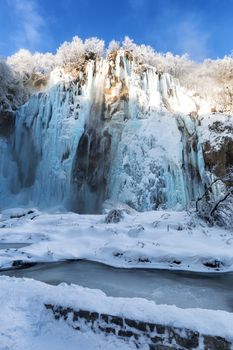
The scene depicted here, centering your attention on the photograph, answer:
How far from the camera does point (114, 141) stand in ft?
91.7

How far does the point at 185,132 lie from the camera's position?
88.6 feet

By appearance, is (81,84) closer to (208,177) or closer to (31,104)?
(31,104)

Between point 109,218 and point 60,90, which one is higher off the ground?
point 60,90

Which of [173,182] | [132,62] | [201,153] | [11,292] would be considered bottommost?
[11,292]

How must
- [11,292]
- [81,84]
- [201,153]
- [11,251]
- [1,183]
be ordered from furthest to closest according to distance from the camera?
[81,84]
[1,183]
[201,153]
[11,251]
[11,292]

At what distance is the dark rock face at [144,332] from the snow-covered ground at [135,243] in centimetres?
522

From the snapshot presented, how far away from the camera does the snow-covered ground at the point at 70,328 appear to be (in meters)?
3.72

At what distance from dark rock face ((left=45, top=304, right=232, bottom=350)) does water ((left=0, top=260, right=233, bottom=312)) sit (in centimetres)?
207

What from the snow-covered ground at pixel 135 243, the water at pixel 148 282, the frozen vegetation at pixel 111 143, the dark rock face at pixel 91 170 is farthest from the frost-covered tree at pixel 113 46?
the water at pixel 148 282

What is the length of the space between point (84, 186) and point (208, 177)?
28.9 feet

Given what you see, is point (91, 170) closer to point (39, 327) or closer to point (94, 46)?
point (94, 46)

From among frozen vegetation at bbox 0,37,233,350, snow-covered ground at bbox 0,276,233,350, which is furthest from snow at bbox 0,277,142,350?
frozen vegetation at bbox 0,37,233,350

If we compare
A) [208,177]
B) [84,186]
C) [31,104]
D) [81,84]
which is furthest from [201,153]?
[31,104]

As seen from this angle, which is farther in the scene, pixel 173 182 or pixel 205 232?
pixel 173 182
